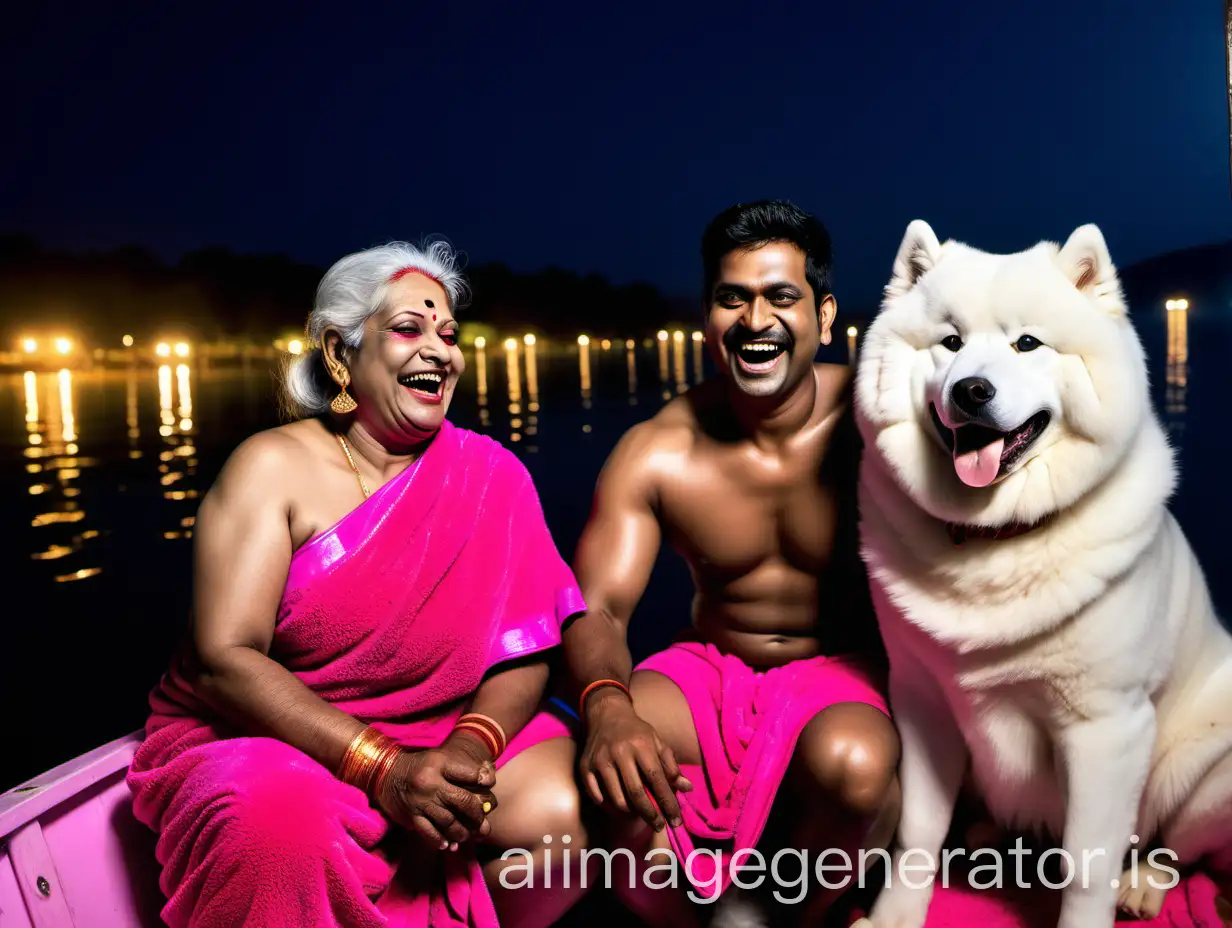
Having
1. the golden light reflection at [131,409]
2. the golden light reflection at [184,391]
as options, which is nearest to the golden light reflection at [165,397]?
the golden light reflection at [184,391]

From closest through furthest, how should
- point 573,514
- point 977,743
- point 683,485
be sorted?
point 977,743
point 683,485
point 573,514

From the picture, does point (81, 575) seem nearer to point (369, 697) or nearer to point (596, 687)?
point (369, 697)

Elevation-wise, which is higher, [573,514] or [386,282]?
[386,282]

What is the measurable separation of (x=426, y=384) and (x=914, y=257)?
3.96 feet

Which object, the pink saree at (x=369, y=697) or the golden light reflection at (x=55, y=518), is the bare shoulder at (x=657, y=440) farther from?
the golden light reflection at (x=55, y=518)

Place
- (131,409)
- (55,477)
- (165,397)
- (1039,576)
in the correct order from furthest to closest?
(165,397)
(131,409)
(55,477)
(1039,576)

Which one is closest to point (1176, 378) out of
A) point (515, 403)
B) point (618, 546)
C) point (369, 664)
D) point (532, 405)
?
point (532, 405)

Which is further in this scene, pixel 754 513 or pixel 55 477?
pixel 55 477

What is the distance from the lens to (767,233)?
2516 millimetres

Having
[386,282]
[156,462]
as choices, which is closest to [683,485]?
[386,282]

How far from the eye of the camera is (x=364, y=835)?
1823 millimetres

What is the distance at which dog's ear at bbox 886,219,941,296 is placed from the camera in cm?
196

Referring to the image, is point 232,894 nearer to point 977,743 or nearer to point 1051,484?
point 977,743

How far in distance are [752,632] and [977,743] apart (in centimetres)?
76
